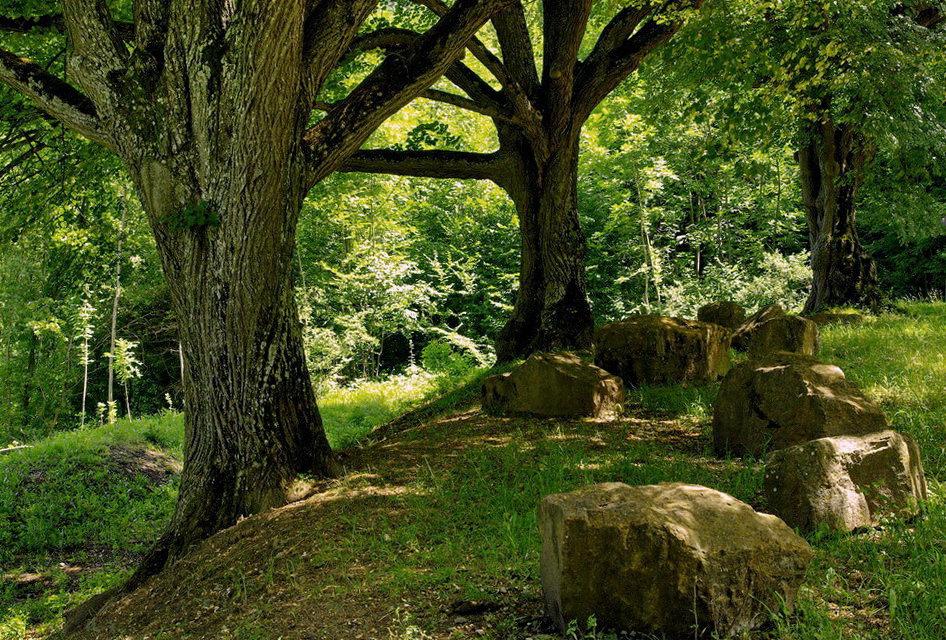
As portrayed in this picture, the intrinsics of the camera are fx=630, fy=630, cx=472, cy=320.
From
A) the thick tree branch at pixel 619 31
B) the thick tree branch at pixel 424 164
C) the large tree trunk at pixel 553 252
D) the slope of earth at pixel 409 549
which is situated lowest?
the slope of earth at pixel 409 549

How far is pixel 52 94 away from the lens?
5.57 metres

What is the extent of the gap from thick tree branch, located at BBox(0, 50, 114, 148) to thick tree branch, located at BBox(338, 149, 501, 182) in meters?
3.72

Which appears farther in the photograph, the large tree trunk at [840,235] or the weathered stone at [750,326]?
the large tree trunk at [840,235]

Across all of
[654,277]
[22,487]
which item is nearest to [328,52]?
[22,487]

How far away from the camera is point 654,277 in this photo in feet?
59.7

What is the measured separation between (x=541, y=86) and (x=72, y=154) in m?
6.64

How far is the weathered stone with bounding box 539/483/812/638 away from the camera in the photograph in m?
2.69

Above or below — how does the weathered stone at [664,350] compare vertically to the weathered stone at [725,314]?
below

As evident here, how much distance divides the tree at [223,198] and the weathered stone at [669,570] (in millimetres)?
2996

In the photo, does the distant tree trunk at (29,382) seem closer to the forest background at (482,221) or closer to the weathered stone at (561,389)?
the forest background at (482,221)

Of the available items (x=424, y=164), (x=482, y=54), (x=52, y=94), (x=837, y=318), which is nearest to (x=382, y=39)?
(x=482, y=54)

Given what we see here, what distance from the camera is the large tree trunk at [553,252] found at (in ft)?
31.2

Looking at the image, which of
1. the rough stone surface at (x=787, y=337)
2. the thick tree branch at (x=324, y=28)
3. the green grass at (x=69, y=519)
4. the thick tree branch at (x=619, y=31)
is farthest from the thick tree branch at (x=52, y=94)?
the rough stone surface at (x=787, y=337)

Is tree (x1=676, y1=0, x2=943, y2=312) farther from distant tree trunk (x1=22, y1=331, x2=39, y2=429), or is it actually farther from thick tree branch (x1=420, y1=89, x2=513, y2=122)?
distant tree trunk (x1=22, y1=331, x2=39, y2=429)
